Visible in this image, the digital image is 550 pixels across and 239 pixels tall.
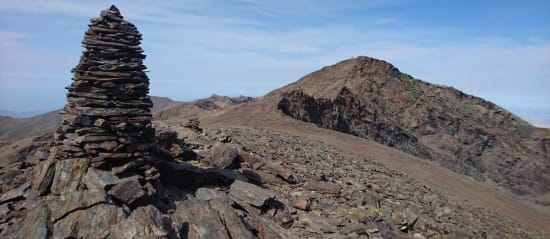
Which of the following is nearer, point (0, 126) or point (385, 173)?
point (385, 173)

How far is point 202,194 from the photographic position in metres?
13.1

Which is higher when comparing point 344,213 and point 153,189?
point 153,189

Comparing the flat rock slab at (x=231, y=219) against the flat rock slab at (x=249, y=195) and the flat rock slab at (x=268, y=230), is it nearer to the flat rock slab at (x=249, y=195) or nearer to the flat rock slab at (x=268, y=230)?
the flat rock slab at (x=268, y=230)

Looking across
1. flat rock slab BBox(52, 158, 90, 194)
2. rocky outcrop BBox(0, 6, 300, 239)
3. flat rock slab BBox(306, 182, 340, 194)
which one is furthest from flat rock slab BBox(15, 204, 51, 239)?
flat rock slab BBox(306, 182, 340, 194)

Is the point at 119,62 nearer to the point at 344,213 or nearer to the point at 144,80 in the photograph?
the point at 144,80

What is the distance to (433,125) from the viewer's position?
188 ft

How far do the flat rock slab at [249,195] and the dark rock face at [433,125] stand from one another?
3587 cm

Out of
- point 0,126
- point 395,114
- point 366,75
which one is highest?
point 366,75

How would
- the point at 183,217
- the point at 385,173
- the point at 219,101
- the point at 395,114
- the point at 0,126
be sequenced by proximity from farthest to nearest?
1. the point at 0,126
2. the point at 219,101
3. the point at 395,114
4. the point at 385,173
5. the point at 183,217

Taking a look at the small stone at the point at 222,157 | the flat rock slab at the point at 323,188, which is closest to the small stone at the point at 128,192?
the small stone at the point at 222,157

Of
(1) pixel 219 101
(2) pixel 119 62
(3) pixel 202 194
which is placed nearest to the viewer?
(2) pixel 119 62

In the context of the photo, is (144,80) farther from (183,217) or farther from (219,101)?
(219,101)

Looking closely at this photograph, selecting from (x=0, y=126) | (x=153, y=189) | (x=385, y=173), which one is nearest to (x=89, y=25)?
(x=153, y=189)

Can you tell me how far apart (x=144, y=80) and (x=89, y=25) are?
195 centimetres
